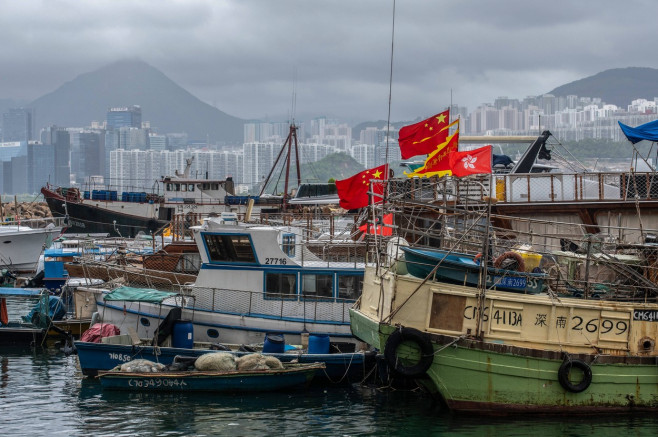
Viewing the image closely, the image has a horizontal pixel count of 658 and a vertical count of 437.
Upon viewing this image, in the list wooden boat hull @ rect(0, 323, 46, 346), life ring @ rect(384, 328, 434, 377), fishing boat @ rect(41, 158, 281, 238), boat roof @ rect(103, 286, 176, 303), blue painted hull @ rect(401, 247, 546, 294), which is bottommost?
wooden boat hull @ rect(0, 323, 46, 346)

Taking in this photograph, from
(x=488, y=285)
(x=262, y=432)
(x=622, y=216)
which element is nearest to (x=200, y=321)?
(x=262, y=432)

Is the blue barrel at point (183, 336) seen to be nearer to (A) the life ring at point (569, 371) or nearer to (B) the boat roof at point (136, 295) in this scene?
(B) the boat roof at point (136, 295)

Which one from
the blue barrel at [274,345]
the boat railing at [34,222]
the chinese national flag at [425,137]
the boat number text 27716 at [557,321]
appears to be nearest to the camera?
the boat number text 27716 at [557,321]

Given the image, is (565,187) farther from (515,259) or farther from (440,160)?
(515,259)

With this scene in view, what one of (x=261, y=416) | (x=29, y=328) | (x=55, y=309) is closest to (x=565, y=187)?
(x=261, y=416)

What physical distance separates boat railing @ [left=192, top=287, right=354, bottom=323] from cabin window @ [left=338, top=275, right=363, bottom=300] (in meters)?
0.24

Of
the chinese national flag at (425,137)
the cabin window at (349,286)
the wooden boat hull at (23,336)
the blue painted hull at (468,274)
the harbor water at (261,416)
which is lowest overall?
the harbor water at (261,416)

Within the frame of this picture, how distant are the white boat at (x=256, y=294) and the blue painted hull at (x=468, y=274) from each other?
15.4 feet

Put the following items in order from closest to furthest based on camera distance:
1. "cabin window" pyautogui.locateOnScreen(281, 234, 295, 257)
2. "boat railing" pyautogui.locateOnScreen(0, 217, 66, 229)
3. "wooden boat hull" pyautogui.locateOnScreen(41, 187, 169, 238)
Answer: "cabin window" pyautogui.locateOnScreen(281, 234, 295, 257) < "boat railing" pyautogui.locateOnScreen(0, 217, 66, 229) < "wooden boat hull" pyautogui.locateOnScreen(41, 187, 169, 238)

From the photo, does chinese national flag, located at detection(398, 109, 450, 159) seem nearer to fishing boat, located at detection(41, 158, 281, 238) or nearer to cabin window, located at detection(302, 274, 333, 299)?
cabin window, located at detection(302, 274, 333, 299)

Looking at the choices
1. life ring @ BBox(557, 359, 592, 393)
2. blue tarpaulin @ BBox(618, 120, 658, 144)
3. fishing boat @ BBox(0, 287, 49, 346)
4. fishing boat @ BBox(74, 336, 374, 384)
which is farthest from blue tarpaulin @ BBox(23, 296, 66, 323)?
blue tarpaulin @ BBox(618, 120, 658, 144)

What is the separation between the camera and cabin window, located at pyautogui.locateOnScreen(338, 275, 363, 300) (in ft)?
74.1

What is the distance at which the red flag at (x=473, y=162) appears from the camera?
1934 centimetres

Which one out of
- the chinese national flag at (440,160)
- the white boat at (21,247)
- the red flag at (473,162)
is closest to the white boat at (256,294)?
the chinese national flag at (440,160)
